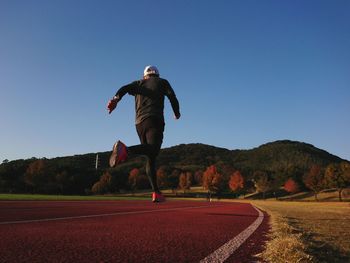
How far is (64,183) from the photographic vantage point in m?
99.7

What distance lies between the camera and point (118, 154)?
18.0 feet

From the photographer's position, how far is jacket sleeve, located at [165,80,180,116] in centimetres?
666

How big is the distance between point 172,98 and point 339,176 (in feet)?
282

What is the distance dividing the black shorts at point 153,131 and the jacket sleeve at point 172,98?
1.73ft

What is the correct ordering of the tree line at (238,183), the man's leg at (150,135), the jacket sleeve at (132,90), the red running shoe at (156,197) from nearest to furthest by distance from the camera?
the man's leg at (150,135), the jacket sleeve at (132,90), the red running shoe at (156,197), the tree line at (238,183)

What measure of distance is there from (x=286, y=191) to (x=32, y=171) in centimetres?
6646

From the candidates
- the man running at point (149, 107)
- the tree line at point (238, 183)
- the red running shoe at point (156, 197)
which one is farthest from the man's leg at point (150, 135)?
the tree line at point (238, 183)

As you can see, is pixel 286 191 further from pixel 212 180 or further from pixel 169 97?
pixel 169 97

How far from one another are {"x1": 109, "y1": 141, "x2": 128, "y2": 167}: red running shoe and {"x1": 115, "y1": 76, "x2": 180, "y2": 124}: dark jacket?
90 centimetres

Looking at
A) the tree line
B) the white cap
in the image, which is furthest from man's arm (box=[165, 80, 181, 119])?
the tree line

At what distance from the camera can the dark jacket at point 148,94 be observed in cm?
642

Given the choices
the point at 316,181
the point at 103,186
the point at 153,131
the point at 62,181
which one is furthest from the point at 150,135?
the point at 103,186

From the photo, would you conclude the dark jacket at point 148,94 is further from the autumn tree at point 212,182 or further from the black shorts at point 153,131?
the autumn tree at point 212,182

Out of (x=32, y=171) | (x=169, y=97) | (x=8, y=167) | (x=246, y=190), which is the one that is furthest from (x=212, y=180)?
(x=169, y=97)
